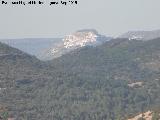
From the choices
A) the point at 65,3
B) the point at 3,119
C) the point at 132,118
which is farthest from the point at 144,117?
the point at 3,119

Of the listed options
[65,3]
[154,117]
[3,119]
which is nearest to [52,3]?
[65,3]

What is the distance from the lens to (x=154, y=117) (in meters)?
148

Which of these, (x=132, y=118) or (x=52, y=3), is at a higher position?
(x=52, y=3)

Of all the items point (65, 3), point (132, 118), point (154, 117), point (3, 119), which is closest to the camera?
point (65, 3)

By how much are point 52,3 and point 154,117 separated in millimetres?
41876

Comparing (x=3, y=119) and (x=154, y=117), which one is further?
(x=3, y=119)

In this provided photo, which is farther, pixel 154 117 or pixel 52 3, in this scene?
pixel 154 117

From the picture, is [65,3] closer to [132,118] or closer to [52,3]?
[52,3]

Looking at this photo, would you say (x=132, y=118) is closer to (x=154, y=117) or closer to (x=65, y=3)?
(x=154, y=117)

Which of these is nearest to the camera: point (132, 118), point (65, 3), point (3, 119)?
point (65, 3)

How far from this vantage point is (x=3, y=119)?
652 ft

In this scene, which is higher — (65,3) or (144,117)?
(65,3)

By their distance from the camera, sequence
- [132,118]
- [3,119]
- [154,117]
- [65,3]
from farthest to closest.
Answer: [3,119] < [132,118] < [154,117] < [65,3]

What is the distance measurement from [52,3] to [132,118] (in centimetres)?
4682
